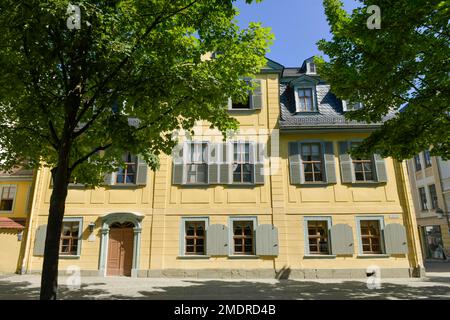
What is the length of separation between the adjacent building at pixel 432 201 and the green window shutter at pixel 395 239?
11415 mm

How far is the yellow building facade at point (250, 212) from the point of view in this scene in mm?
13438

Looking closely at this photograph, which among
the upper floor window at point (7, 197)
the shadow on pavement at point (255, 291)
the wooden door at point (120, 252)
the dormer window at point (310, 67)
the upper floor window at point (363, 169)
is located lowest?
the shadow on pavement at point (255, 291)

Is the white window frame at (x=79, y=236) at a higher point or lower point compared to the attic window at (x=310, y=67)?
lower

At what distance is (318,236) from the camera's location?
13867mm

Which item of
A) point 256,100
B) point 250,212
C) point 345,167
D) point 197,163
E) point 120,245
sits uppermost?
point 256,100

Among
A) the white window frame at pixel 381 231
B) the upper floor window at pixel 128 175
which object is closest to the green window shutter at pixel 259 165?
the white window frame at pixel 381 231

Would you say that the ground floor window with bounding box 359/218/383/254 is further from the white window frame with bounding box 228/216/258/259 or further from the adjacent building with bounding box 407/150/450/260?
the adjacent building with bounding box 407/150/450/260

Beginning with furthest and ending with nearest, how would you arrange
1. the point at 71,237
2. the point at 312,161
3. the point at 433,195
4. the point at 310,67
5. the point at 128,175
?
1. the point at 433,195
2. the point at 310,67
3. the point at 312,161
4. the point at 128,175
5. the point at 71,237

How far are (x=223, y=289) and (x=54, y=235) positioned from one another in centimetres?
632

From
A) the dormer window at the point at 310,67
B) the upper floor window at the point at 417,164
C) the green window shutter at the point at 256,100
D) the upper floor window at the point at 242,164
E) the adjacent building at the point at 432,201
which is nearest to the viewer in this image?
the upper floor window at the point at 242,164

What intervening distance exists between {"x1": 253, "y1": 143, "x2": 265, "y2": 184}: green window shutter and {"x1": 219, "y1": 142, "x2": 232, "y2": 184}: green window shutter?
1.19 metres

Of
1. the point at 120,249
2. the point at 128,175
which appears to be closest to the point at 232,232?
the point at 120,249

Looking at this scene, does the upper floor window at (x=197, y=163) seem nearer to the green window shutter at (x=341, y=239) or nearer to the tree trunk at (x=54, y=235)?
the green window shutter at (x=341, y=239)

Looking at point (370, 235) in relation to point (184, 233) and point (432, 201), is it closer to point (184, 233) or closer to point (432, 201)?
point (184, 233)
